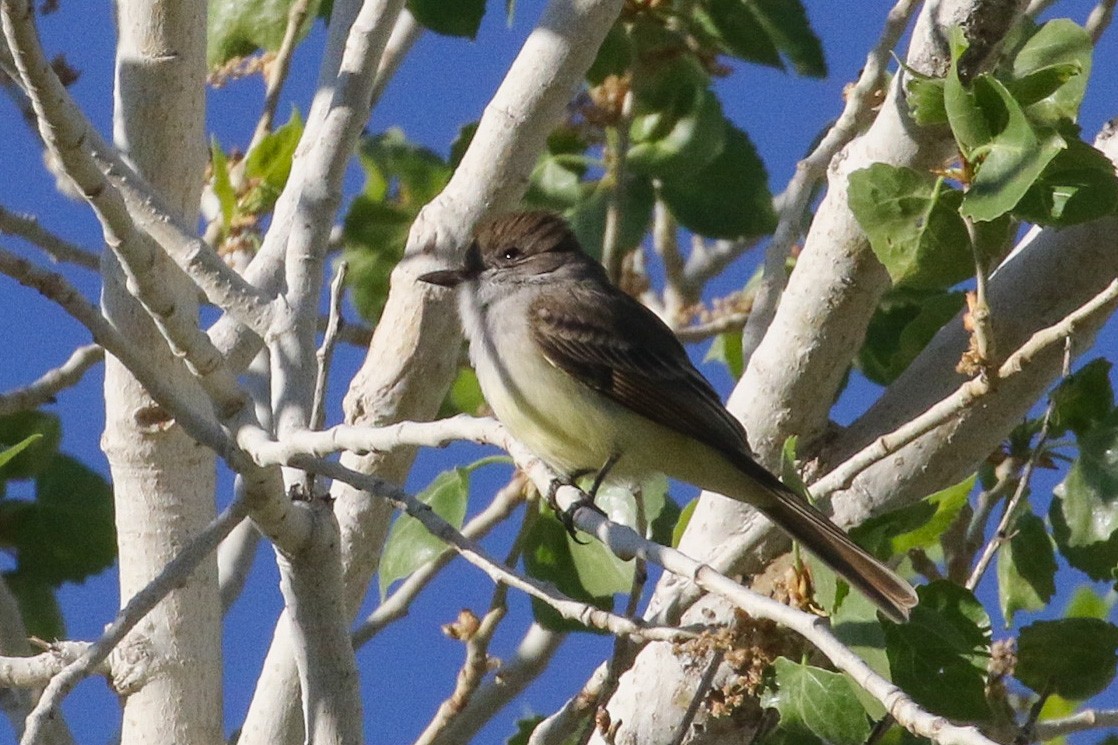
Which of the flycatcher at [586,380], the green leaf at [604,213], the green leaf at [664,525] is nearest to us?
the flycatcher at [586,380]

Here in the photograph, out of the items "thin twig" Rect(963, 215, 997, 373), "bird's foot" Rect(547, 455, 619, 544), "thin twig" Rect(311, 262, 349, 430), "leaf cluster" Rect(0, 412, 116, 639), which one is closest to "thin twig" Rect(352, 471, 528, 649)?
"bird's foot" Rect(547, 455, 619, 544)

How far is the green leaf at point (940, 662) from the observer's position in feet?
13.0

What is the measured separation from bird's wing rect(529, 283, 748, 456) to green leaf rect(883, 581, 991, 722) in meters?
0.98

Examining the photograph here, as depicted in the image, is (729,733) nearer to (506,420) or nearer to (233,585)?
(506,420)

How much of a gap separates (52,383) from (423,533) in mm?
1222

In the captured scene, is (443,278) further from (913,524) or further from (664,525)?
(913,524)

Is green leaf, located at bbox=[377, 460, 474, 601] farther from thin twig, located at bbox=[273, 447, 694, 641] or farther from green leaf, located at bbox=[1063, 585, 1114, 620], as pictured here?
green leaf, located at bbox=[1063, 585, 1114, 620]

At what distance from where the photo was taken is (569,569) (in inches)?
190

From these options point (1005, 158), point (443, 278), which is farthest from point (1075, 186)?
point (443, 278)

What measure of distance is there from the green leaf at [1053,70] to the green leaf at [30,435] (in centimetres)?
331

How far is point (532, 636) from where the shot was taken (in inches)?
232

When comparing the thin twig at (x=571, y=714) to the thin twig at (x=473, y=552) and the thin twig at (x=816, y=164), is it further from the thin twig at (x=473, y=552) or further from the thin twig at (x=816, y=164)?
the thin twig at (x=816, y=164)

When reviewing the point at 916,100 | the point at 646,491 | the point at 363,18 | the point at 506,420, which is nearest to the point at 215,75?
the point at 363,18

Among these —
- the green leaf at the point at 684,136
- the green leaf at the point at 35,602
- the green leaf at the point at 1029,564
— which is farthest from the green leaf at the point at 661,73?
the green leaf at the point at 35,602
